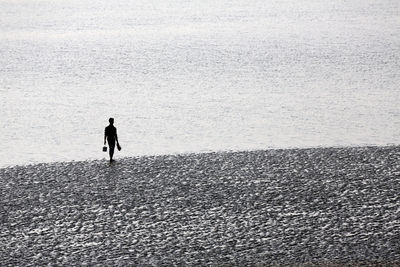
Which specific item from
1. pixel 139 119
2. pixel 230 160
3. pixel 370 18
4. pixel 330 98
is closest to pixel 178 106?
pixel 139 119

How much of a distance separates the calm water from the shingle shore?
6033 mm

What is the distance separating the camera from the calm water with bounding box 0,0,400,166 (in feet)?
129

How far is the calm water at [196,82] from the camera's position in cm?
3938

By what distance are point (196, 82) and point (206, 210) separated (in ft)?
109

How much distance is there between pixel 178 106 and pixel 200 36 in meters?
39.3

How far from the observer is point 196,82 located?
56.8m

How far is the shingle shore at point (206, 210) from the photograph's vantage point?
20.4 meters

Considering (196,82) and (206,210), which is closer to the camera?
(206,210)

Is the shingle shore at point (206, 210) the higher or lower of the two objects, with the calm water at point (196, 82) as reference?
lower

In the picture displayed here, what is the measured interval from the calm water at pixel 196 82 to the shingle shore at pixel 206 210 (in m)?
6.03

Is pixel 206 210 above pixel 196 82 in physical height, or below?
below

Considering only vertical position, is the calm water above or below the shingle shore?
above

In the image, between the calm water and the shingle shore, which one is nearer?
the shingle shore

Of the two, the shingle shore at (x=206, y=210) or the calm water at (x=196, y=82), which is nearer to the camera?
the shingle shore at (x=206, y=210)
